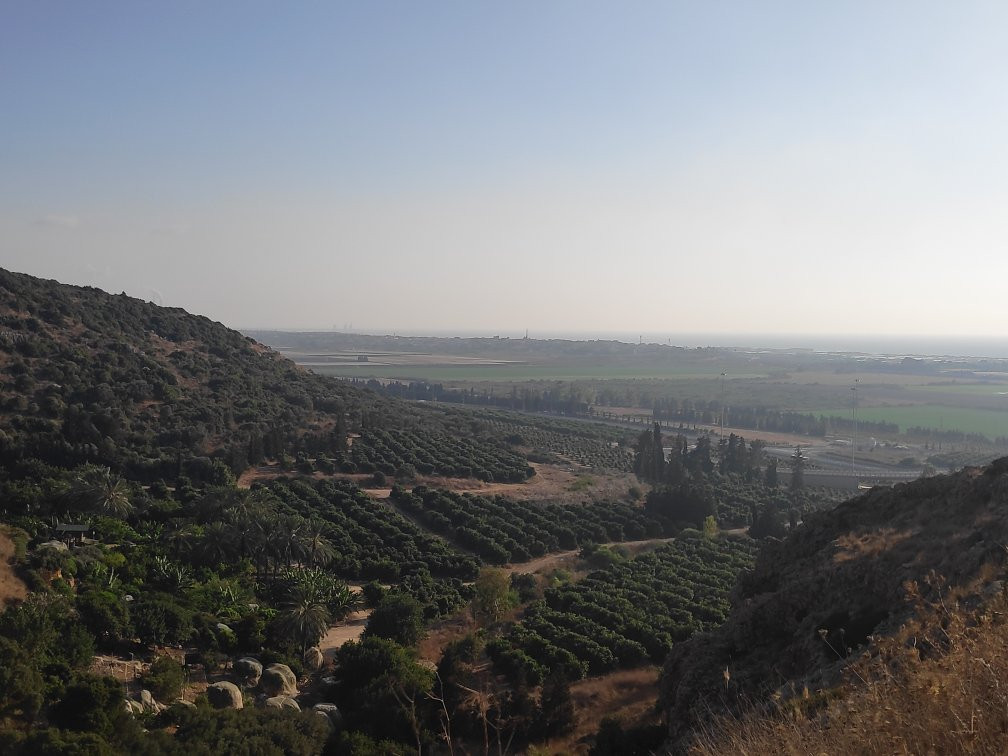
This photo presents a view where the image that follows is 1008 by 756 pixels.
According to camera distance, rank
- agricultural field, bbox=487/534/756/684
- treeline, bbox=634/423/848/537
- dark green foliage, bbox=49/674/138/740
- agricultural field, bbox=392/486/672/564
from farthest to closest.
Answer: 1. treeline, bbox=634/423/848/537
2. agricultural field, bbox=392/486/672/564
3. agricultural field, bbox=487/534/756/684
4. dark green foliage, bbox=49/674/138/740

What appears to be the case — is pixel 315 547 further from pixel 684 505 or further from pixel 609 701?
pixel 684 505

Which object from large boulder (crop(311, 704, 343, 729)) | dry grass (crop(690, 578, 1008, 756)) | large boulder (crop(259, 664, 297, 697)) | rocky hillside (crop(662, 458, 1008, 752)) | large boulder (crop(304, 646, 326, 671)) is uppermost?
dry grass (crop(690, 578, 1008, 756))

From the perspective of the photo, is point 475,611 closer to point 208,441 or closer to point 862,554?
point 862,554

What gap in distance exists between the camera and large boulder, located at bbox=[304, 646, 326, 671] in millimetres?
23594

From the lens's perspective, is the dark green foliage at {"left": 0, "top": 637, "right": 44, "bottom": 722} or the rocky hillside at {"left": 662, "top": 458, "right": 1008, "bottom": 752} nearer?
the rocky hillside at {"left": 662, "top": 458, "right": 1008, "bottom": 752}

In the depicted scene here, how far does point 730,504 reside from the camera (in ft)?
177

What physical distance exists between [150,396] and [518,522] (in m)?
32.3

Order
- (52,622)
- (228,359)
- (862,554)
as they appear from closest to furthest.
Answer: (862,554)
(52,622)
(228,359)

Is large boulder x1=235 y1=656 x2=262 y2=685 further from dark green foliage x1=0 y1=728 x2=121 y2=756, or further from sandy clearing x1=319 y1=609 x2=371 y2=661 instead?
dark green foliage x1=0 y1=728 x2=121 y2=756

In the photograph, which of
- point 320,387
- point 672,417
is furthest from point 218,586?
point 672,417

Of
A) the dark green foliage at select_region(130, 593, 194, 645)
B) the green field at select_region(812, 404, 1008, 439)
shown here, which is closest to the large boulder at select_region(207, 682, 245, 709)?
the dark green foliage at select_region(130, 593, 194, 645)

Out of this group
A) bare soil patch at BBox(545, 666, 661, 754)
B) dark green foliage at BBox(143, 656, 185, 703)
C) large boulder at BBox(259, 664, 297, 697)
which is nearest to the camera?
bare soil patch at BBox(545, 666, 661, 754)

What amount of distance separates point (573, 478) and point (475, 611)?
31039mm

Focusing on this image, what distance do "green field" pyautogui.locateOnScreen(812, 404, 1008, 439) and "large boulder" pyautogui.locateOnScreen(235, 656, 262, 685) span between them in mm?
118902
